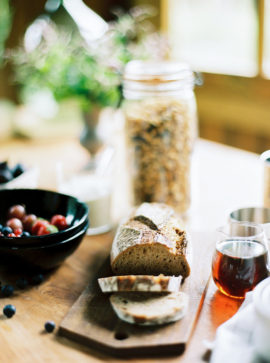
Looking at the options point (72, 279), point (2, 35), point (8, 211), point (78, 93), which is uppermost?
point (2, 35)

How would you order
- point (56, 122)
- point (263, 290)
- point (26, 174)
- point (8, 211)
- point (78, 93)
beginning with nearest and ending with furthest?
point (263, 290) → point (8, 211) → point (26, 174) → point (78, 93) → point (56, 122)

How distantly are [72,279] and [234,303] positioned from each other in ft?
1.32

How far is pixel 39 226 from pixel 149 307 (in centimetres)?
38

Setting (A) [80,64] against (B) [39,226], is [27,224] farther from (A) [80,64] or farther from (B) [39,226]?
(A) [80,64]

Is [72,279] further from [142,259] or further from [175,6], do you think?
[175,6]

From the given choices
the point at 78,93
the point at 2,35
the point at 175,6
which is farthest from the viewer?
the point at 175,6

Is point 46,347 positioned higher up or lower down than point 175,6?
lower down

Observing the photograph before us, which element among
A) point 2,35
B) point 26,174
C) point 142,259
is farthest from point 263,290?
point 2,35

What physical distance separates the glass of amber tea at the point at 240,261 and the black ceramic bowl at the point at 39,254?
0.35m

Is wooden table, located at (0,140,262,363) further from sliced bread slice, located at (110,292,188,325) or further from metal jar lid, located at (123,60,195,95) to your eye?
metal jar lid, located at (123,60,195,95)

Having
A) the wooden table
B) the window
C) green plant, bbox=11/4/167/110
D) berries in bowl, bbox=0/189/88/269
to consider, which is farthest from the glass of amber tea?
the window

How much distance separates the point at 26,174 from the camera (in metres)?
1.48

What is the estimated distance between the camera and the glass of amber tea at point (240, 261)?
3.24 feet

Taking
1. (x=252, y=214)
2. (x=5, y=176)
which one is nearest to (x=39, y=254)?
(x=5, y=176)
